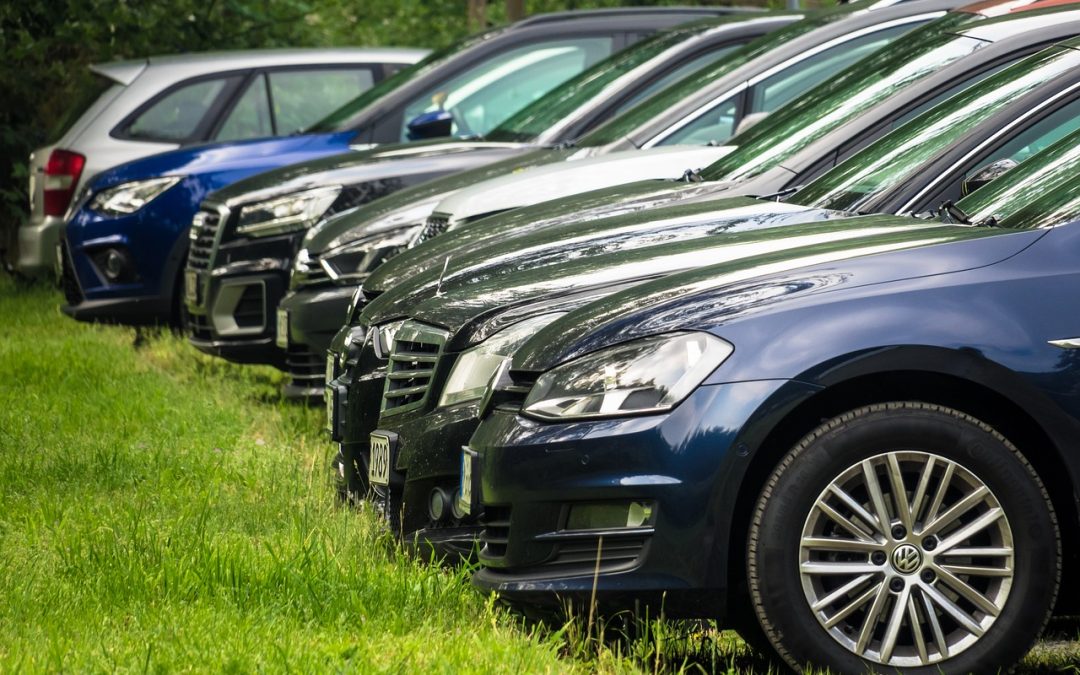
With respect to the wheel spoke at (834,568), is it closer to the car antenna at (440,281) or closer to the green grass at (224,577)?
the green grass at (224,577)

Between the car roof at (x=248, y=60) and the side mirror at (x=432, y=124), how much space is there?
2.54m

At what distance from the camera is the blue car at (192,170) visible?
32.8 feet

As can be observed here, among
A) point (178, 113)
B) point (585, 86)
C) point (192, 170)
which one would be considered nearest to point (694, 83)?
point (585, 86)

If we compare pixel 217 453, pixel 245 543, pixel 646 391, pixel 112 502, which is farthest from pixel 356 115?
pixel 646 391

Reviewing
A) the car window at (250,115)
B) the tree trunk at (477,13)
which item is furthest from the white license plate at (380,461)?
the tree trunk at (477,13)

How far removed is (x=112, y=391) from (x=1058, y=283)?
560 centimetres

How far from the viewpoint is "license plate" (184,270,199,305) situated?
29.1ft

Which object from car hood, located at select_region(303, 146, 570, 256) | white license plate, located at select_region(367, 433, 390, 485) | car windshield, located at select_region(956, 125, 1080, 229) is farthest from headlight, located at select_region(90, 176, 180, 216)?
car windshield, located at select_region(956, 125, 1080, 229)

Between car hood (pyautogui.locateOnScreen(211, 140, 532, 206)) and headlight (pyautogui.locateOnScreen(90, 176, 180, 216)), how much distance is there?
124 cm

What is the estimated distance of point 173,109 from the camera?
11.5 meters

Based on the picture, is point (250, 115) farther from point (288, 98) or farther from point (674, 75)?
point (674, 75)

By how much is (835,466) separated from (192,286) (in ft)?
19.0

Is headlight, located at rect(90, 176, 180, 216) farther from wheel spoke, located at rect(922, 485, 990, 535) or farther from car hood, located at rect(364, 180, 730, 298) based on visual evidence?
wheel spoke, located at rect(922, 485, 990, 535)

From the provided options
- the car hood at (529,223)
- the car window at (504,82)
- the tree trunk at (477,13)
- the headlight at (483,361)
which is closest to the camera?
the headlight at (483,361)
